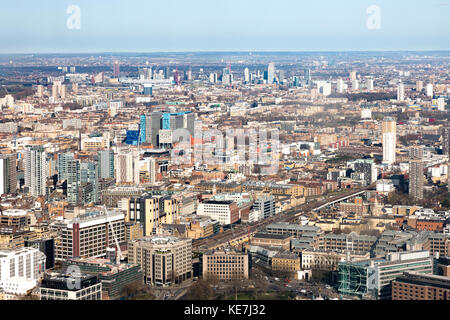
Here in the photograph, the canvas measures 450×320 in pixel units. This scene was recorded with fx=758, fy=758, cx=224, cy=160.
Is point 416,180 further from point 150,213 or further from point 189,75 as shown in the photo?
point 189,75

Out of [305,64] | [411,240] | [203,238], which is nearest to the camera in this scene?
[411,240]

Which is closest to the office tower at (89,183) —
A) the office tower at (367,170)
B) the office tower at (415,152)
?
the office tower at (367,170)

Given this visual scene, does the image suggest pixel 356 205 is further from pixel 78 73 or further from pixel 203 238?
pixel 78 73

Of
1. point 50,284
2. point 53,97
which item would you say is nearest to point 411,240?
point 50,284

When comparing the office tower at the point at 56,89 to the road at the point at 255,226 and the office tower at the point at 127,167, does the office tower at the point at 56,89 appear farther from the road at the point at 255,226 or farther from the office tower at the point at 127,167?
the road at the point at 255,226

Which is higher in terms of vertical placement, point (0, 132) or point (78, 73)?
point (78, 73)

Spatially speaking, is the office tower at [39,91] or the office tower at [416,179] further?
the office tower at [39,91]
